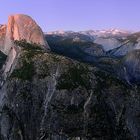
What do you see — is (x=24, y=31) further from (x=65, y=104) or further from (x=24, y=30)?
(x=65, y=104)

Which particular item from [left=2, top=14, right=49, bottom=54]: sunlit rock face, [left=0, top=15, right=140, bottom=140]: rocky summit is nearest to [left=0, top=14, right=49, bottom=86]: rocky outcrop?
[left=2, top=14, right=49, bottom=54]: sunlit rock face

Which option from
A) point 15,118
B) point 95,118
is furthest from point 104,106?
point 15,118

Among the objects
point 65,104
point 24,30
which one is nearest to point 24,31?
point 24,30

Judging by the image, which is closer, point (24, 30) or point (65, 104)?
point (65, 104)

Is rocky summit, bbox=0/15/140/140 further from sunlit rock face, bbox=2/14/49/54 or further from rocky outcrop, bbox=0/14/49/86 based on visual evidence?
sunlit rock face, bbox=2/14/49/54

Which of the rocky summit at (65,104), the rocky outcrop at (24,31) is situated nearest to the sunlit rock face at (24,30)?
the rocky outcrop at (24,31)

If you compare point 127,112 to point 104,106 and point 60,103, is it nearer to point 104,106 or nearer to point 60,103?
point 104,106

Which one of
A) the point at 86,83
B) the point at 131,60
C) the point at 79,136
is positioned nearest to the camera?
the point at 79,136

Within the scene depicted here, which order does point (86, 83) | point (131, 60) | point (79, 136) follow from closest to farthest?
point (79, 136) < point (86, 83) < point (131, 60)

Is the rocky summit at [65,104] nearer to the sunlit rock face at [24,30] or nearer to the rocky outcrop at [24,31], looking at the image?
the rocky outcrop at [24,31]
